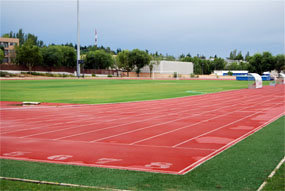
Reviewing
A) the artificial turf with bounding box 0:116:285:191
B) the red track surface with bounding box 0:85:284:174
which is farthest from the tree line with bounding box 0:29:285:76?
the artificial turf with bounding box 0:116:285:191

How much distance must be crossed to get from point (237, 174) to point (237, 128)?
19.1ft

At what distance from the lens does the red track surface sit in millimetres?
7953

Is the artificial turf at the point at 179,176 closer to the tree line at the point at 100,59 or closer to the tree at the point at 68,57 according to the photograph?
the tree line at the point at 100,59

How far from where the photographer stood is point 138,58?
10519cm

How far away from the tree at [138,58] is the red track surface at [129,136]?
88481 mm

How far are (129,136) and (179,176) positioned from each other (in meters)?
4.33

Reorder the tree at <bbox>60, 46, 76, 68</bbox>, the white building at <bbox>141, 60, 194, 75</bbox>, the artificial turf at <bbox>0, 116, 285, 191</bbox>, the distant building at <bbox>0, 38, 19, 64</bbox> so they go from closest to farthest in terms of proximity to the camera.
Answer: the artificial turf at <bbox>0, 116, 285, 191</bbox> → the tree at <bbox>60, 46, 76, 68</bbox> → the white building at <bbox>141, 60, 194, 75</bbox> → the distant building at <bbox>0, 38, 19, 64</bbox>

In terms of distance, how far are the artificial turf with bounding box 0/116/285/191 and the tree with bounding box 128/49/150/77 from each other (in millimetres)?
97300

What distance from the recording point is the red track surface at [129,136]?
795 centimetres

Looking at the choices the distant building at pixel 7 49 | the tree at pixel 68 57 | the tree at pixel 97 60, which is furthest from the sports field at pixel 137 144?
the distant building at pixel 7 49

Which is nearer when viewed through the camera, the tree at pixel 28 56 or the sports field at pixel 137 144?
the sports field at pixel 137 144

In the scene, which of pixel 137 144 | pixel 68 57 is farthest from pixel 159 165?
pixel 68 57

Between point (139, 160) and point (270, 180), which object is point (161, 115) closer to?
point (139, 160)

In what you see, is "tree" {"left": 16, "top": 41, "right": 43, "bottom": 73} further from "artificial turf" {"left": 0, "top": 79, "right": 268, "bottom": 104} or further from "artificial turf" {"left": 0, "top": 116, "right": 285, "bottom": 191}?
"artificial turf" {"left": 0, "top": 116, "right": 285, "bottom": 191}
